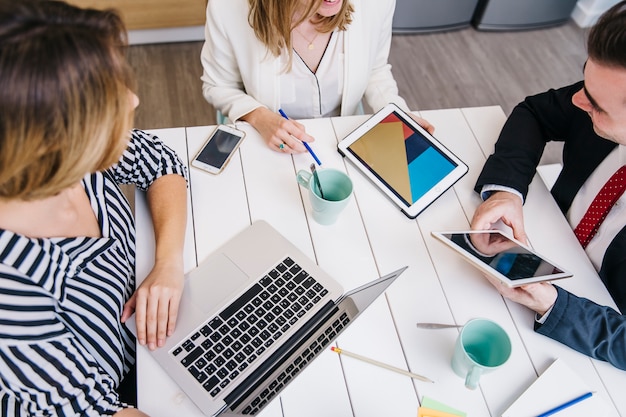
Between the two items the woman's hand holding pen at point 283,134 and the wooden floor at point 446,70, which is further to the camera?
the wooden floor at point 446,70

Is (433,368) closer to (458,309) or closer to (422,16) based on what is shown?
(458,309)

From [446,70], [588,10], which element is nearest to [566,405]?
[446,70]

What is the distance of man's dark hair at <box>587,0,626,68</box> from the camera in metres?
0.88

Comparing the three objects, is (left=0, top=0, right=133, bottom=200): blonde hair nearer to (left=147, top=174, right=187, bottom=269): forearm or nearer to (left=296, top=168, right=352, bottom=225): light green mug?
(left=147, top=174, right=187, bottom=269): forearm

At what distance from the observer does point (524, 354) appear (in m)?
0.90

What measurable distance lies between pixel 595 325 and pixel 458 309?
0.24 m

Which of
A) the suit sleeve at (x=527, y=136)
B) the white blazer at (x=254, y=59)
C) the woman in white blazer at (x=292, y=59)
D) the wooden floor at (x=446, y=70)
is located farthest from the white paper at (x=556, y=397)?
the wooden floor at (x=446, y=70)

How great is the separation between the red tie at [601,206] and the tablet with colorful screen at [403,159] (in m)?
0.29

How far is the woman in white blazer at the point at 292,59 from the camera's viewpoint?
117 cm

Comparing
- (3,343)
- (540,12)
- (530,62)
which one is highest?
(3,343)

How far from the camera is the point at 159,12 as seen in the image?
231cm

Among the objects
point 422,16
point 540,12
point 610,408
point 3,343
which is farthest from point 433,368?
point 540,12

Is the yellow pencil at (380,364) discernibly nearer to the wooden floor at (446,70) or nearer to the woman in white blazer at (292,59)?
the woman in white blazer at (292,59)

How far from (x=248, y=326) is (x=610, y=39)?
83 cm
